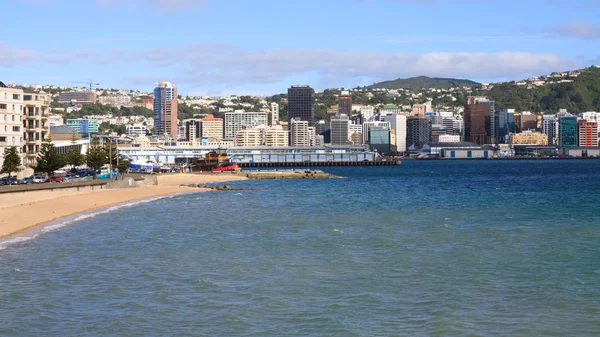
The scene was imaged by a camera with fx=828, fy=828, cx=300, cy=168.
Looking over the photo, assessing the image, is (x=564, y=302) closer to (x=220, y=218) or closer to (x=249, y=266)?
(x=249, y=266)

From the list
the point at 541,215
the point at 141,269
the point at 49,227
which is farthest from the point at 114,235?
the point at 541,215

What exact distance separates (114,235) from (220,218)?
10.6m

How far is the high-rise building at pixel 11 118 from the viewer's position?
7956 cm

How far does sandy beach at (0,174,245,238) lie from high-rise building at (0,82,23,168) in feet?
56.7

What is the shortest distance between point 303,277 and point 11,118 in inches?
2508

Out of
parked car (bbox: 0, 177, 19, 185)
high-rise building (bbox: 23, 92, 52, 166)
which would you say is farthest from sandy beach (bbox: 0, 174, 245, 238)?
high-rise building (bbox: 23, 92, 52, 166)

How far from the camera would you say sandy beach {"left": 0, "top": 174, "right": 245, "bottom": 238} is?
38.2 meters

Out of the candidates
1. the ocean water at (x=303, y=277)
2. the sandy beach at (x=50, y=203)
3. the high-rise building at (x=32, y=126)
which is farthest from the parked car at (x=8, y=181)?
the ocean water at (x=303, y=277)

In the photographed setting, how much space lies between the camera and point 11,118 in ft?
266

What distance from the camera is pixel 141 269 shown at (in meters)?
26.1

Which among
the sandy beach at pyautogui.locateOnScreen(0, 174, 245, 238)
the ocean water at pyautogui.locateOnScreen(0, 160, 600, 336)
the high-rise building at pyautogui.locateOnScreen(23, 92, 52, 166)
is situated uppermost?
the high-rise building at pyautogui.locateOnScreen(23, 92, 52, 166)

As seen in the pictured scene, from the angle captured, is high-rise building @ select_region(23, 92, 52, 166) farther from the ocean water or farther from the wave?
the ocean water

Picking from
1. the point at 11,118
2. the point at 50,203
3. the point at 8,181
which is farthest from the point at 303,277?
the point at 11,118

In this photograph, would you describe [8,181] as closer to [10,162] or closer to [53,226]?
[10,162]
